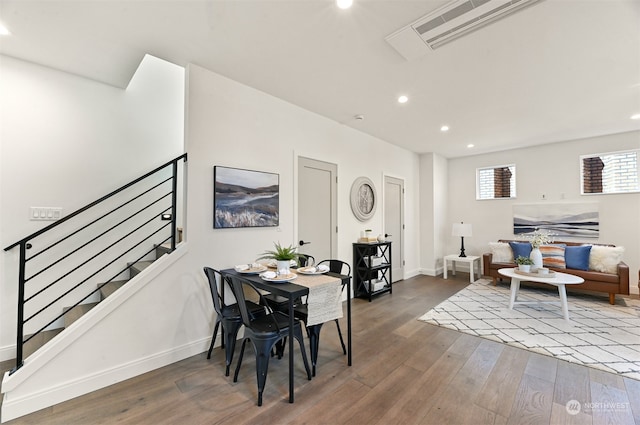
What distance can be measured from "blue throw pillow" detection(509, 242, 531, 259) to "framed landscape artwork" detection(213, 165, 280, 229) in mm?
4672

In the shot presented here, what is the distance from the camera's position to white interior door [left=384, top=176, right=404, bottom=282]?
5434 millimetres

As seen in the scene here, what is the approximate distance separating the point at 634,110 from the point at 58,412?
23.3 feet

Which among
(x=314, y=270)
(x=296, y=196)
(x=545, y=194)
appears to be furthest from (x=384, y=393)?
(x=545, y=194)

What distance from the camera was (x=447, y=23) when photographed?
2.10m

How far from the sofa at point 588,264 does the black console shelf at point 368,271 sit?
2327mm

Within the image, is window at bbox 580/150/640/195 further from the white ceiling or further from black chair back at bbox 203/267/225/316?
black chair back at bbox 203/267/225/316

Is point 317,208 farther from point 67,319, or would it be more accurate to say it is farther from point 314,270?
point 67,319

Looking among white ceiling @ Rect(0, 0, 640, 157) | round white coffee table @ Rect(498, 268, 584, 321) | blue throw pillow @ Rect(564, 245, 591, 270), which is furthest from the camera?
blue throw pillow @ Rect(564, 245, 591, 270)

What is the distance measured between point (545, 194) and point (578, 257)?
5.03ft

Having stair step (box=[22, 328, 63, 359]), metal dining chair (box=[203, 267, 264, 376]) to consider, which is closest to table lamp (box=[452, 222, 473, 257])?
metal dining chair (box=[203, 267, 264, 376])

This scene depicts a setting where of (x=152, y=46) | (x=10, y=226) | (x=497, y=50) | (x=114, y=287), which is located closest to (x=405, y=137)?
(x=497, y=50)

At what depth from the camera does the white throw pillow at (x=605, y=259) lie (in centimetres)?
426

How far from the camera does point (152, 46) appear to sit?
97.3 inches

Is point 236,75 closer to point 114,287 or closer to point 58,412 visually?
point 114,287
